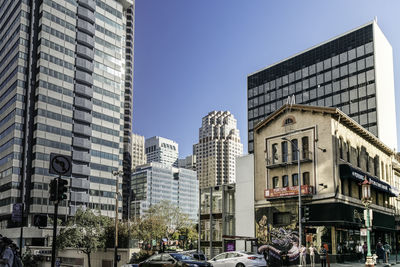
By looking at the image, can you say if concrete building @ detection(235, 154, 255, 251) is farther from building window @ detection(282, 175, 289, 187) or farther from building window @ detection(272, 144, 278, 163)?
building window @ detection(282, 175, 289, 187)

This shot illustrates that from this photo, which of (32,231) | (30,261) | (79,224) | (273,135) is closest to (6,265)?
(273,135)

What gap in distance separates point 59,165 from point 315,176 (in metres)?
31.1

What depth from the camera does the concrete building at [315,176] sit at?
42094 millimetres

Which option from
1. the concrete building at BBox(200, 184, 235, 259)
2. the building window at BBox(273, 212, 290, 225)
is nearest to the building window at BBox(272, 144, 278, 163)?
the building window at BBox(273, 212, 290, 225)

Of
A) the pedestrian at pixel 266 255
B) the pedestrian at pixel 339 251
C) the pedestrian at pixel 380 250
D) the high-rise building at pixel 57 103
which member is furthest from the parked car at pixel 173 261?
the high-rise building at pixel 57 103

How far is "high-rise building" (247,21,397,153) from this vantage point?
91.2 m

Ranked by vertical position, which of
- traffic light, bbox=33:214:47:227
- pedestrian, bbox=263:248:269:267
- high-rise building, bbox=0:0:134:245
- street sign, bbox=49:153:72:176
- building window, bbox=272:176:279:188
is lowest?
pedestrian, bbox=263:248:269:267

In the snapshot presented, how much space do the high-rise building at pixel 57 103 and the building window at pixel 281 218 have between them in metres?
65.2

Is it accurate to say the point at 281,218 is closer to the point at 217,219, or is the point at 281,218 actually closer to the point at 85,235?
the point at 217,219

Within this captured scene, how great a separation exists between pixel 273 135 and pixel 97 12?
279 feet

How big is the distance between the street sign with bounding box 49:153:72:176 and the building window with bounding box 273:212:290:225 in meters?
31.6

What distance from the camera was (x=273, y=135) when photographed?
48406 millimetres

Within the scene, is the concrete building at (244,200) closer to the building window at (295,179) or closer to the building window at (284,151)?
the building window at (284,151)

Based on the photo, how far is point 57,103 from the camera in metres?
105
